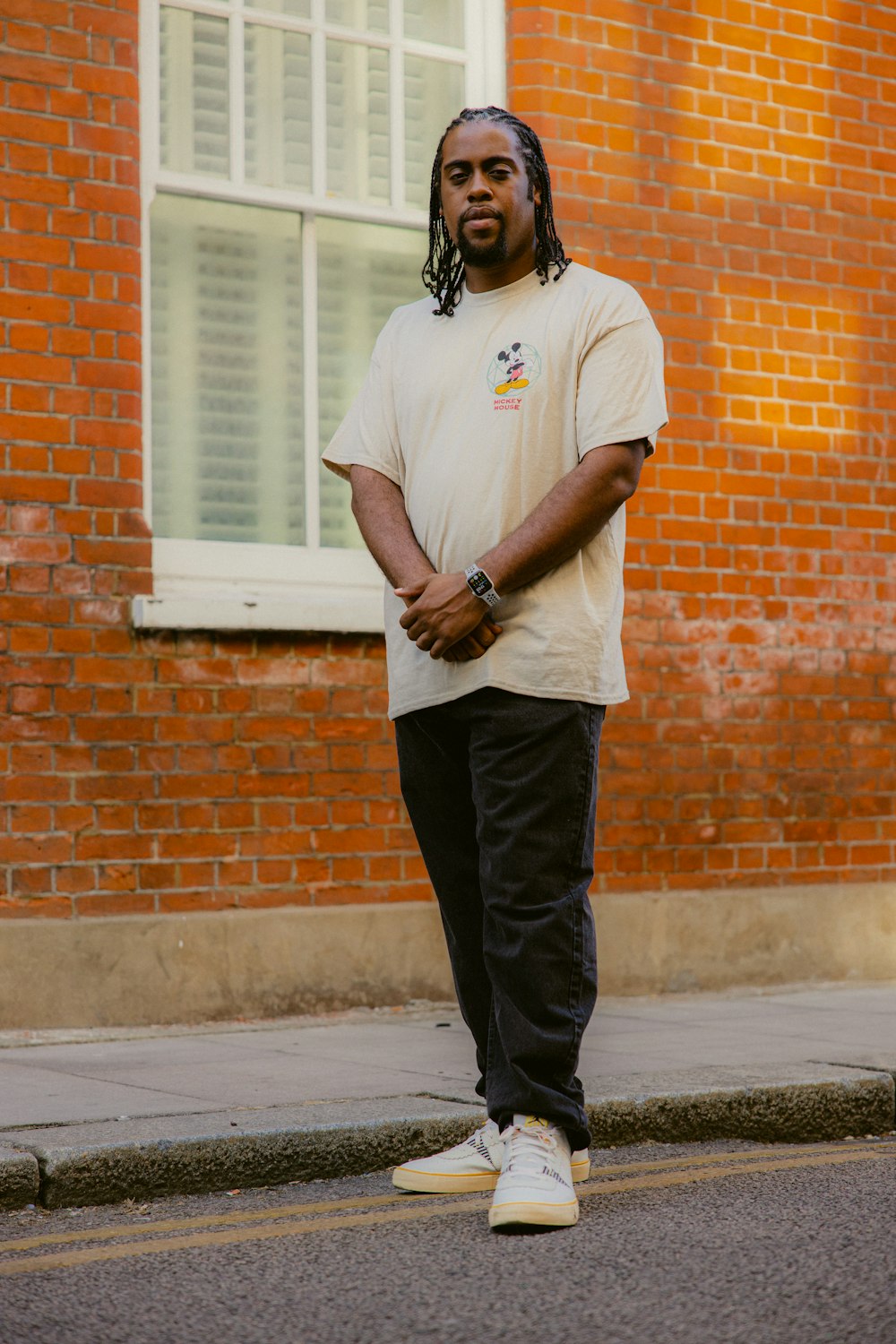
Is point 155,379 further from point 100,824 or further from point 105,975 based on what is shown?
point 105,975

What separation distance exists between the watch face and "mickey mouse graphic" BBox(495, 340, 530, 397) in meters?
0.40

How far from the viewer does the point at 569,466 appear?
11.4 ft

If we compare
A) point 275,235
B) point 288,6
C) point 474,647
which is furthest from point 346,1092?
point 288,6

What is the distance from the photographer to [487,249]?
11.5ft

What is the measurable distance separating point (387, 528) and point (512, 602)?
0.34 metres

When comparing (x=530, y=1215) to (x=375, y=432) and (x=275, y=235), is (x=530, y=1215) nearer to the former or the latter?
(x=375, y=432)

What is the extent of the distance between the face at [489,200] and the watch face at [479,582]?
0.68 m

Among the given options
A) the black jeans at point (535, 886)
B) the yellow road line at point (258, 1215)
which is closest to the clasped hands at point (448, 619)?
the black jeans at point (535, 886)

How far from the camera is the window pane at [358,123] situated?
6.71m

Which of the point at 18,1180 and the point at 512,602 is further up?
the point at 512,602

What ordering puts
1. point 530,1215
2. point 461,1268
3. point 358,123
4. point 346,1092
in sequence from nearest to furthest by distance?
point 461,1268, point 530,1215, point 346,1092, point 358,123

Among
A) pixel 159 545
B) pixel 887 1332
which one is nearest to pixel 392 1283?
pixel 887 1332

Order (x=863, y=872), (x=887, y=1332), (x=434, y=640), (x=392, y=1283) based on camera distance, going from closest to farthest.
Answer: (x=887, y=1332) → (x=392, y=1283) → (x=434, y=640) → (x=863, y=872)

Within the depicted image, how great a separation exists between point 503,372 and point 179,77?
350 centimetres
